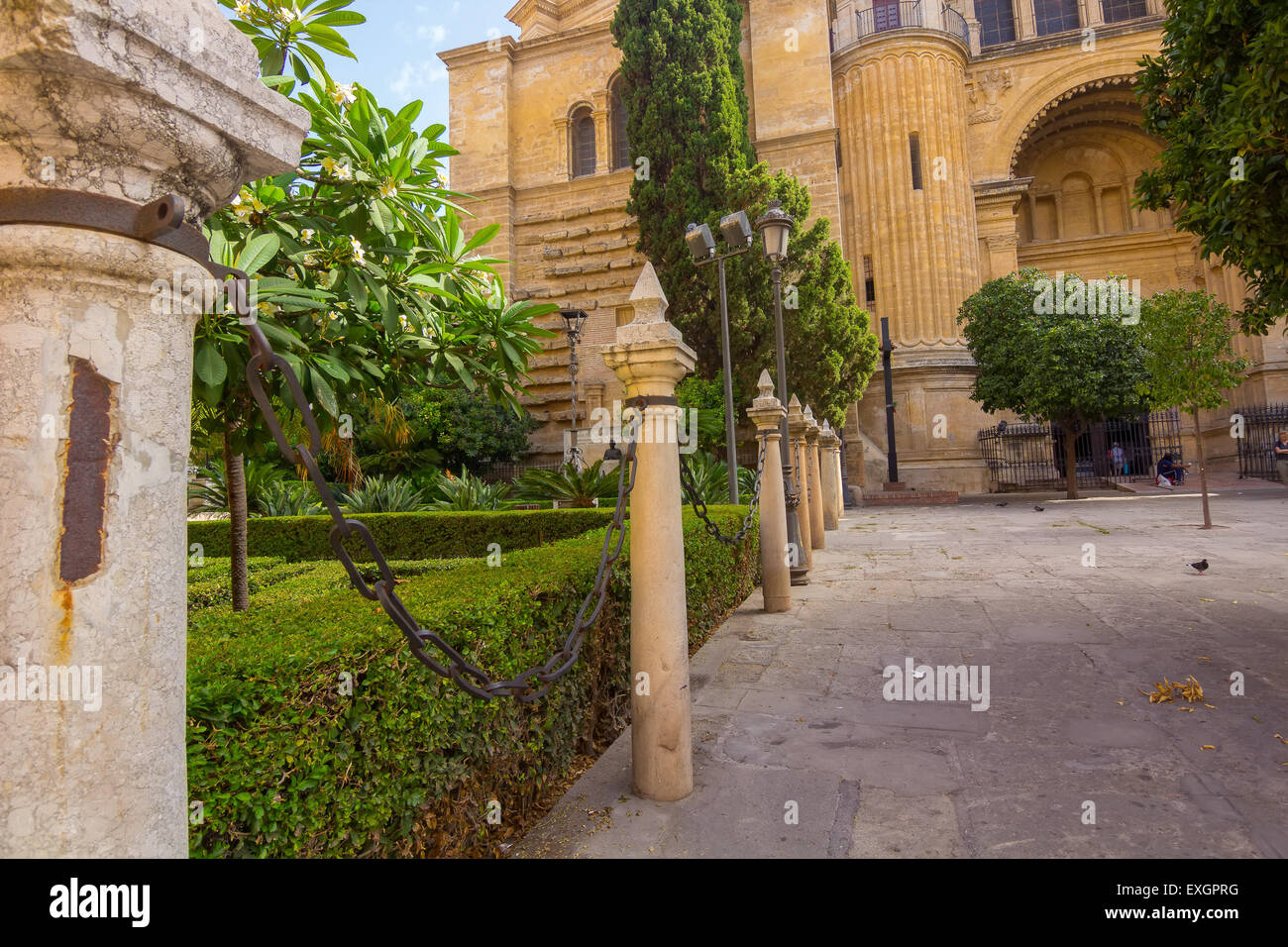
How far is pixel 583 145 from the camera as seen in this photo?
78.0 feet

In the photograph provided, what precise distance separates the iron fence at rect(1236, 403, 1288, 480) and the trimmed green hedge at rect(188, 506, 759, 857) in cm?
2603

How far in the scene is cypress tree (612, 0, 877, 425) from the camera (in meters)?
16.4

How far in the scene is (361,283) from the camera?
9.71 feet

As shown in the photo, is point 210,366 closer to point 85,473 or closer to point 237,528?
point 85,473

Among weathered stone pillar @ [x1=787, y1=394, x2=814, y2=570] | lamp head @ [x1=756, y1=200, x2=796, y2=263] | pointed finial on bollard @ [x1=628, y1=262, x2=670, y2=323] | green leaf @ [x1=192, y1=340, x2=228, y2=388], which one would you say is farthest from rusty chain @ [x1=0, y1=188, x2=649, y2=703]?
lamp head @ [x1=756, y1=200, x2=796, y2=263]

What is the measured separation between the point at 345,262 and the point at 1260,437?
27851 mm

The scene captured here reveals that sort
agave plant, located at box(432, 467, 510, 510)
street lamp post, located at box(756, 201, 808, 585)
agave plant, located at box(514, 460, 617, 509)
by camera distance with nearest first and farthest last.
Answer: street lamp post, located at box(756, 201, 808, 585) < agave plant, located at box(514, 460, 617, 509) < agave plant, located at box(432, 467, 510, 510)

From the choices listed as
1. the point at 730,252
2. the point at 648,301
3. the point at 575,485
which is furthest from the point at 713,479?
the point at 648,301

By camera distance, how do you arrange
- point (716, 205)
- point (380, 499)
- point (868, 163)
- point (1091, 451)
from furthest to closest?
1. point (1091, 451)
2. point (868, 163)
3. point (716, 205)
4. point (380, 499)

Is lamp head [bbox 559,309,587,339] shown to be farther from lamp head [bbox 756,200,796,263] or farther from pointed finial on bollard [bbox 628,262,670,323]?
pointed finial on bollard [bbox 628,262,670,323]
